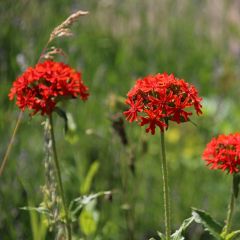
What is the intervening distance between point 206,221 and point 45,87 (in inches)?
28.7

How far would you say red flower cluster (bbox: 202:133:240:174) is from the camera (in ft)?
6.43

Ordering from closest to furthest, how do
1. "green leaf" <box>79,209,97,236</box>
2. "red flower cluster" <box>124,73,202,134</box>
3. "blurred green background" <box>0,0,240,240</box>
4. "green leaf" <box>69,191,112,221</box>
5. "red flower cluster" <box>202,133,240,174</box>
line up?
"red flower cluster" <box>124,73,202,134</box>
"red flower cluster" <box>202,133,240,174</box>
"green leaf" <box>69,191,112,221</box>
"green leaf" <box>79,209,97,236</box>
"blurred green background" <box>0,0,240,240</box>

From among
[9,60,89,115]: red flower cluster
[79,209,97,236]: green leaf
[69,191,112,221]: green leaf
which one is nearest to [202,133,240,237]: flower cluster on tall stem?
[69,191,112,221]: green leaf

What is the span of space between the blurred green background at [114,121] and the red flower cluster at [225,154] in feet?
1.77

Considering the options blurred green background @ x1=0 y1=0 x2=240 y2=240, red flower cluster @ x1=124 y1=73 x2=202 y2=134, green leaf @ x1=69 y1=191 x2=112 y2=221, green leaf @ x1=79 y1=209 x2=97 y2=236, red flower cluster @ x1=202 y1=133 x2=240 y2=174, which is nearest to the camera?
red flower cluster @ x1=124 y1=73 x2=202 y2=134

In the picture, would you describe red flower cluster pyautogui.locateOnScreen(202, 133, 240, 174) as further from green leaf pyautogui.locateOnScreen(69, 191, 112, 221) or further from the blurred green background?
the blurred green background

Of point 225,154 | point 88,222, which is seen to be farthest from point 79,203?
point 225,154

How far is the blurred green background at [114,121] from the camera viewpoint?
3.04 metres

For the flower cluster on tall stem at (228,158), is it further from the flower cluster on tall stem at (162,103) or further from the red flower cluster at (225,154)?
the flower cluster on tall stem at (162,103)

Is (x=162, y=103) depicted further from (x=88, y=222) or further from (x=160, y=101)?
(x=88, y=222)

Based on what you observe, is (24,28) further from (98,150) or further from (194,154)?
(194,154)

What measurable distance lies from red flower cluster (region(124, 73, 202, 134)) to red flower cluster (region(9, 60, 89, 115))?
339mm

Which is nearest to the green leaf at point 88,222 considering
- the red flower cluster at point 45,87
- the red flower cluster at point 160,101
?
the red flower cluster at point 45,87

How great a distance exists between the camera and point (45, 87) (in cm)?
206
